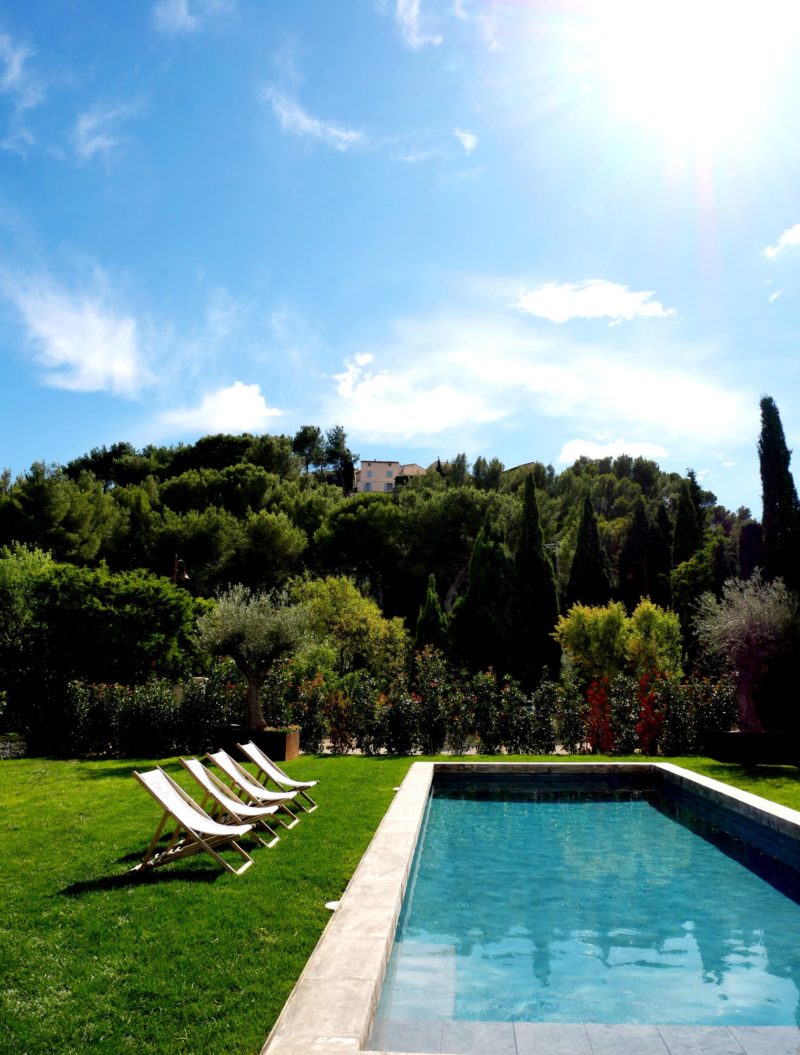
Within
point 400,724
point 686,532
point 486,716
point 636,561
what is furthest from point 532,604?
point 400,724

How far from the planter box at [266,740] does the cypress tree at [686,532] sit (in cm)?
2427

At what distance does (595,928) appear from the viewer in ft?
18.4

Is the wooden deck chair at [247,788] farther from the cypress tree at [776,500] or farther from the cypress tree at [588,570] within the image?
the cypress tree at [588,570]

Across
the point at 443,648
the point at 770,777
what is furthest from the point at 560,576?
the point at 770,777

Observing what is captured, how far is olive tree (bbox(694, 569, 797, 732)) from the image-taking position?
13367 millimetres

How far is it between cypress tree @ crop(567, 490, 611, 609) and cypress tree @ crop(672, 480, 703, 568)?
352 cm

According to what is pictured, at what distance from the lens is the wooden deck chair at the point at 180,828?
18.8 feet

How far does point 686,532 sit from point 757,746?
69.3 feet

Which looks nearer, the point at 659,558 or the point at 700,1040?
the point at 700,1040

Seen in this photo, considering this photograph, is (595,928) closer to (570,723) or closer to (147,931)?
(147,931)

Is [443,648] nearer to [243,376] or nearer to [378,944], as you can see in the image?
[243,376]

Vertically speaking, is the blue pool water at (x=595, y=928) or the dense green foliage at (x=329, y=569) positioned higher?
the dense green foliage at (x=329, y=569)

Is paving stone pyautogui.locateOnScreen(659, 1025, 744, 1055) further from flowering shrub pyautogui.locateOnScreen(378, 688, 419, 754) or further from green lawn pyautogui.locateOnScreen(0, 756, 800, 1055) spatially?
flowering shrub pyautogui.locateOnScreen(378, 688, 419, 754)

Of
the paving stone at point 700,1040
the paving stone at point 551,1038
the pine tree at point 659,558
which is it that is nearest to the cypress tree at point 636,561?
the pine tree at point 659,558
